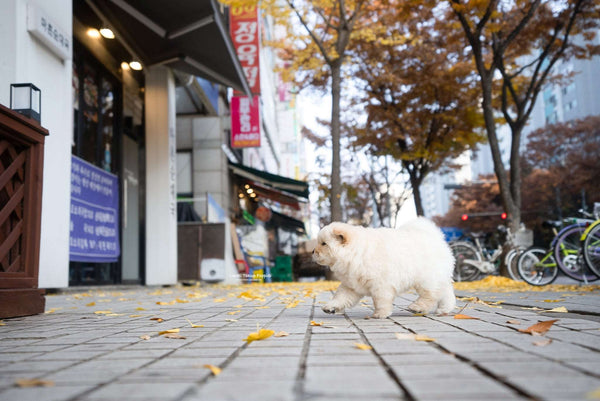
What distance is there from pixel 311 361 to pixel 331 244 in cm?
184

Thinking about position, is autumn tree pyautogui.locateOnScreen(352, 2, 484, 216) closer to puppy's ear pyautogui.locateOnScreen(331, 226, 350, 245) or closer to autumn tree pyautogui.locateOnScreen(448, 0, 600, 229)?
autumn tree pyautogui.locateOnScreen(448, 0, 600, 229)

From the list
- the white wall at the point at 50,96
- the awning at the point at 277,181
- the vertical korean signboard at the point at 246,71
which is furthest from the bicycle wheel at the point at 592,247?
the vertical korean signboard at the point at 246,71

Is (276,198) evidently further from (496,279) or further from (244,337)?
(244,337)

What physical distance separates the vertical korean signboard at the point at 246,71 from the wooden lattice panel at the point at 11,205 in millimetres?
11995

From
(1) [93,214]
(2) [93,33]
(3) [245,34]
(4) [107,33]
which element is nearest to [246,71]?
(3) [245,34]

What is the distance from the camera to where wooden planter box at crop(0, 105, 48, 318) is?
414 cm

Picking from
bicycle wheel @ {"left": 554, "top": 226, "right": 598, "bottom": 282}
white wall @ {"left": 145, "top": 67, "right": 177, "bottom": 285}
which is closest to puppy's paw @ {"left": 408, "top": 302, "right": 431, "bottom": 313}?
bicycle wheel @ {"left": 554, "top": 226, "right": 598, "bottom": 282}

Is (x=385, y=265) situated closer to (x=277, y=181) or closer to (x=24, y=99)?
(x=24, y=99)

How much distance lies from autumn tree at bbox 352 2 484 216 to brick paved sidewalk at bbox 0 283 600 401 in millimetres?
12604

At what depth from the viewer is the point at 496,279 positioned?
10.1 m

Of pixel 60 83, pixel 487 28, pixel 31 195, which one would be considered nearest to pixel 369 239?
pixel 31 195

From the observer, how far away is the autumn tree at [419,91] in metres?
15.3

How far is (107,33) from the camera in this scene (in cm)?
978

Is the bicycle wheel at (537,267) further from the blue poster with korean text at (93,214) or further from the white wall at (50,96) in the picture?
the white wall at (50,96)
